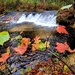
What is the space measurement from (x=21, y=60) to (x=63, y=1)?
1350 cm

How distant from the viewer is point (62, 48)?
298 centimetres

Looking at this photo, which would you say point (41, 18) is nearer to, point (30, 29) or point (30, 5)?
point (30, 29)

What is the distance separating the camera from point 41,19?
14570 mm

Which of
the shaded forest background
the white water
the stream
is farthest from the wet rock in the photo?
the shaded forest background

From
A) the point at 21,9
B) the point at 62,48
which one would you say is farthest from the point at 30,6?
the point at 62,48

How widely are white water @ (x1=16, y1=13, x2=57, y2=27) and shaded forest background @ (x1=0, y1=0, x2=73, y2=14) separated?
2.52 metres

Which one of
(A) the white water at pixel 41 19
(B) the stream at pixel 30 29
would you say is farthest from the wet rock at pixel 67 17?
(A) the white water at pixel 41 19

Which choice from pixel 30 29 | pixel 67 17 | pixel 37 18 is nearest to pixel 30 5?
pixel 37 18

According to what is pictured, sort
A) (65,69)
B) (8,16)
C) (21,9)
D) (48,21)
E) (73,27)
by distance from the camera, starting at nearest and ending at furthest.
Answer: (65,69)
(73,27)
(48,21)
(8,16)
(21,9)

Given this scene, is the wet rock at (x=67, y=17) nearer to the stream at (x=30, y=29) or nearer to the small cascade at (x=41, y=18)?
the stream at (x=30, y=29)

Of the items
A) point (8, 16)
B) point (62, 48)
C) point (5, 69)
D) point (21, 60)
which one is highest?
point (62, 48)

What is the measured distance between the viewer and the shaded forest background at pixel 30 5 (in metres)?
18.1

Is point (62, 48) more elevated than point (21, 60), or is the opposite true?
point (62, 48)

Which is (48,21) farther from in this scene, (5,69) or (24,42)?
(24,42)
